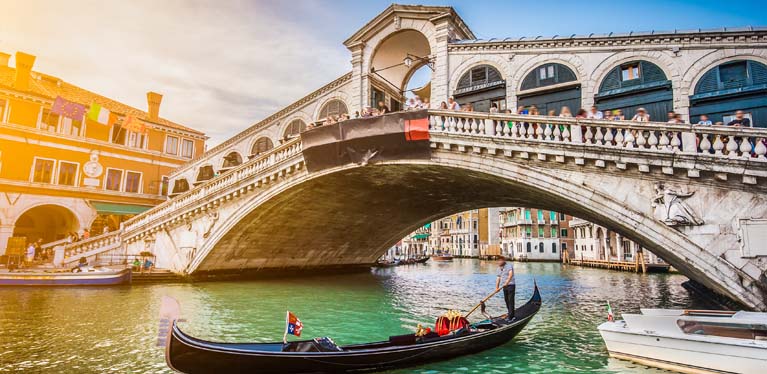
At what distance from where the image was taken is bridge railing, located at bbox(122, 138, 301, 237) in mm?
15662

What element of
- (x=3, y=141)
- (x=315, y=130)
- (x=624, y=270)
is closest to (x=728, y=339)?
(x=315, y=130)

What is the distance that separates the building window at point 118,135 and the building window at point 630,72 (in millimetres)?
25684

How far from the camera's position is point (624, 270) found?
107ft

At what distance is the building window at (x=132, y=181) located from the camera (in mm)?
24797

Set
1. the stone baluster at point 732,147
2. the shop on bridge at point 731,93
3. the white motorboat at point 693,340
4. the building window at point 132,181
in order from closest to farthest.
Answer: the white motorboat at point 693,340 < the stone baluster at point 732,147 < the shop on bridge at point 731,93 < the building window at point 132,181

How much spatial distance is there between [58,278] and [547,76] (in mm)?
18509

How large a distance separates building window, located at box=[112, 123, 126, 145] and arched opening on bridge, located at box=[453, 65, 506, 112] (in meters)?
20.7

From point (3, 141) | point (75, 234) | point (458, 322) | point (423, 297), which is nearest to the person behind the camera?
point (458, 322)

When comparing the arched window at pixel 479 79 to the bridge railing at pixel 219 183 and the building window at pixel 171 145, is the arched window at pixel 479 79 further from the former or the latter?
the building window at pixel 171 145

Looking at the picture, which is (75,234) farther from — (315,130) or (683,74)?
(683,74)

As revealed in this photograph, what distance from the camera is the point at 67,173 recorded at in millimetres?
22547

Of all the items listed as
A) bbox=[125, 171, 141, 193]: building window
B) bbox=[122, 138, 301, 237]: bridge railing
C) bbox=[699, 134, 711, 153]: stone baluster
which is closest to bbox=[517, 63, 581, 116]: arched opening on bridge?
bbox=[699, 134, 711, 153]: stone baluster

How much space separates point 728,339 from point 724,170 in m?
4.05

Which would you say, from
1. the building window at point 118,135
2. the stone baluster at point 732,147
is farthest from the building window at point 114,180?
the stone baluster at point 732,147
